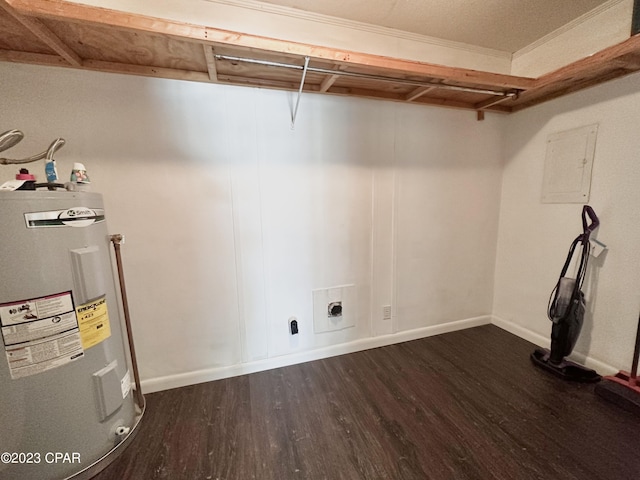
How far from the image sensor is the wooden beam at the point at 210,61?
1291 mm

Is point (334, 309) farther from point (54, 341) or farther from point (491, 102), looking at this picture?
point (491, 102)

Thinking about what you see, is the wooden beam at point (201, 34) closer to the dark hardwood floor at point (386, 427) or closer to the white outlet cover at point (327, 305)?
the white outlet cover at point (327, 305)

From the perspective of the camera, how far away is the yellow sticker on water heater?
3.90 feet

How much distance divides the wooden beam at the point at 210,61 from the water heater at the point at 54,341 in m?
0.92

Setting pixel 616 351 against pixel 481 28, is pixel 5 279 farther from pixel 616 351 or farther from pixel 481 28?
pixel 616 351

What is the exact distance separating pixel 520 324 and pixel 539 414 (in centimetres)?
110

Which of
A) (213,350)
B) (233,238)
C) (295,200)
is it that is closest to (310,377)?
(213,350)

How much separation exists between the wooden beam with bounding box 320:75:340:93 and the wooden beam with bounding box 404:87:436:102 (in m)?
0.66

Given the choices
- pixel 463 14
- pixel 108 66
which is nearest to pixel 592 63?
pixel 463 14

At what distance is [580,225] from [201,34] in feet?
9.07

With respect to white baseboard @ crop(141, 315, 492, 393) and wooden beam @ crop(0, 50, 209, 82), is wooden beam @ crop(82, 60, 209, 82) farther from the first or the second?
white baseboard @ crop(141, 315, 492, 393)

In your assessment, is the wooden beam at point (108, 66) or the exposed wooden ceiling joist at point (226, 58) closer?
the exposed wooden ceiling joist at point (226, 58)

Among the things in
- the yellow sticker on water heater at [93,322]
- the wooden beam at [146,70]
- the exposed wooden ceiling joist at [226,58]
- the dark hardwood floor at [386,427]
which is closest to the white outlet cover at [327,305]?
the dark hardwood floor at [386,427]

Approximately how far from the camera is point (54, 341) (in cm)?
110
